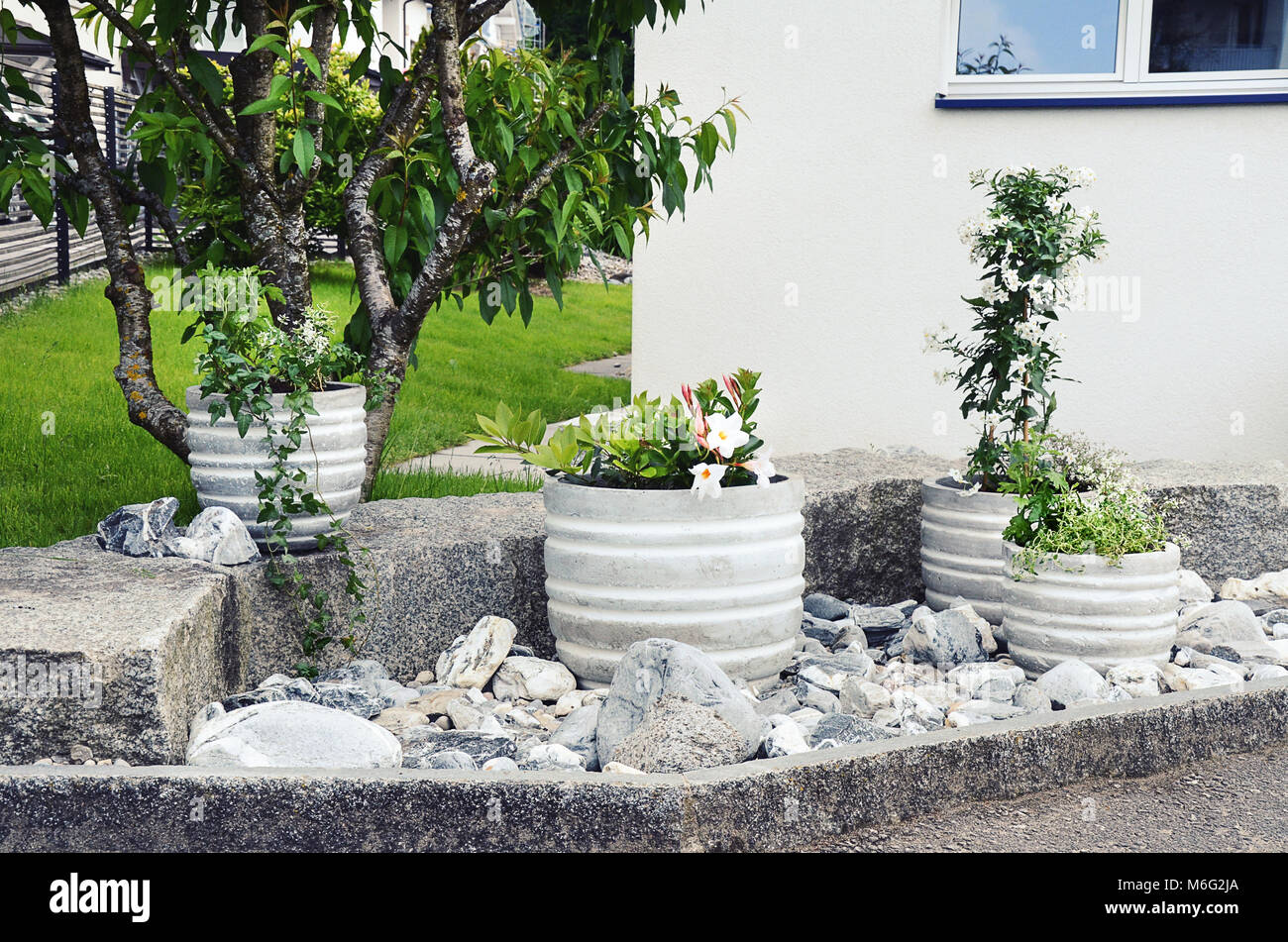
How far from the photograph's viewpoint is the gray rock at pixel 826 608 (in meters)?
3.68

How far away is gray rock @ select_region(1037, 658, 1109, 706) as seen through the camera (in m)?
2.87

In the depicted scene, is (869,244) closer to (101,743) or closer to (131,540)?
(131,540)

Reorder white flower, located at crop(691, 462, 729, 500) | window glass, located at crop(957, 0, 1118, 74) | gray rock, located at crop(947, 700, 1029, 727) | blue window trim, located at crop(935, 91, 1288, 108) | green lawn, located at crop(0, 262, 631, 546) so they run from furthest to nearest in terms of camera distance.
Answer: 1. window glass, located at crop(957, 0, 1118, 74)
2. blue window trim, located at crop(935, 91, 1288, 108)
3. green lawn, located at crop(0, 262, 631, 546)
4. white flower, located at crop(691, 462, 729, 500)
5. gray rock, located at crop(947, 700, 1029, 727)

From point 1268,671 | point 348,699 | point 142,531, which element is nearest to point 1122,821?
point 1268,671

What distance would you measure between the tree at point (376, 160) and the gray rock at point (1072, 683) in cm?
184

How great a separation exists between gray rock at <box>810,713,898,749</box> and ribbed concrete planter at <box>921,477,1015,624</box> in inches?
41.7

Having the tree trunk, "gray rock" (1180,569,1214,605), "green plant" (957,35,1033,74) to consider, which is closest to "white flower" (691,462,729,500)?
the tree trunk

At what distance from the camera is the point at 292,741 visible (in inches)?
93.4

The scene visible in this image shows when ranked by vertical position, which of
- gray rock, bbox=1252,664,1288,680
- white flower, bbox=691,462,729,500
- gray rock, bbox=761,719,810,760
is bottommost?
gray rock, bbox=1252,664,1288,680

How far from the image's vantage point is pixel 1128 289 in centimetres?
540

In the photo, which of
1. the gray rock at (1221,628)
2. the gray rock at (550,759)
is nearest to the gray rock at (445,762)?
Result: the gray rock at (550,759)

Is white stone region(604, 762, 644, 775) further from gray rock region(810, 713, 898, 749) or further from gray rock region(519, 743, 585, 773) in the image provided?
gray rock region(810, 713, 898, 749)

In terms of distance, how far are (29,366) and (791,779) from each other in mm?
6209
